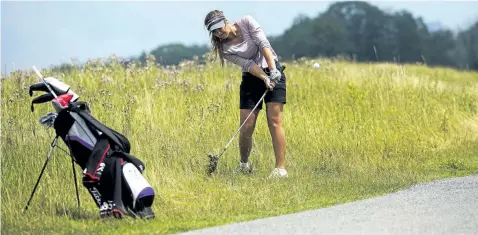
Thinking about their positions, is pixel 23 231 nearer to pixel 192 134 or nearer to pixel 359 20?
pixel 192 134

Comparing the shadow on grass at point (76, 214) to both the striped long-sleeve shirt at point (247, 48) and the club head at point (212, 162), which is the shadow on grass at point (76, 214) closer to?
the club head at point (212, 162)

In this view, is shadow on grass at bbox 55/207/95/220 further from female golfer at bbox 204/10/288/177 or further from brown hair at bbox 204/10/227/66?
brown hair at bbox 204/10/227/66

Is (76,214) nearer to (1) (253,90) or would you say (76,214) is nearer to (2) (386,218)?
(2) (386,218)

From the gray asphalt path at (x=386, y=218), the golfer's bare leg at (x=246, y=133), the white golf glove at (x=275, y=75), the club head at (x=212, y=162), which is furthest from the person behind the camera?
the golfer's bare leg at (x=246, y=133)

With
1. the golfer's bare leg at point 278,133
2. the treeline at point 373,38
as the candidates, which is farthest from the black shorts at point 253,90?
the treeline at point 373,38

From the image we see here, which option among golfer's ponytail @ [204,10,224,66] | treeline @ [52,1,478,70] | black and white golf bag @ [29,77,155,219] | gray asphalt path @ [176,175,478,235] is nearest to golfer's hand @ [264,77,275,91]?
golfer's ponytail @ [204,10,224,66]

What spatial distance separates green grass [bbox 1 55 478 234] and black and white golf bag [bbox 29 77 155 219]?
188mm

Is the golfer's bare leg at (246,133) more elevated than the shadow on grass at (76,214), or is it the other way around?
the golfer's bare leg at (246,133)

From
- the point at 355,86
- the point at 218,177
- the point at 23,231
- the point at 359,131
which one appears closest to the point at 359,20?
the point at 355,86

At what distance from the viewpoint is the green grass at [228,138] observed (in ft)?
30.1

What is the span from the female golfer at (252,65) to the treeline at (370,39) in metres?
12.3

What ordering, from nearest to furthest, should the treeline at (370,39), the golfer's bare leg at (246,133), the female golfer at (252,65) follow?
the female golfer at (252,65) < the golfer's bare leg at (246,133) < the treeline at (370,39)

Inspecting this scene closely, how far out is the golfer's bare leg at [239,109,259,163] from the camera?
441 inches

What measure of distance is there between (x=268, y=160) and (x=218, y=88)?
12.2ft
